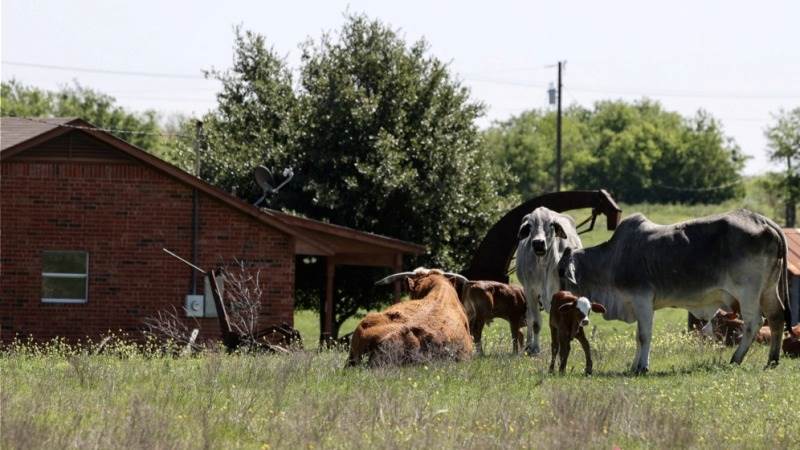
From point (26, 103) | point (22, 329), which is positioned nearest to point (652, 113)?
point (26, 103)

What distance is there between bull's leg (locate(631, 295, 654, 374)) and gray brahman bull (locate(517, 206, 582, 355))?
1.92 metres

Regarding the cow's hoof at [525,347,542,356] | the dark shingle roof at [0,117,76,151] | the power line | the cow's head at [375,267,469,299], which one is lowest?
the cow's hoof at [525,347,542,356]

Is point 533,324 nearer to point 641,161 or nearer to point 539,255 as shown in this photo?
point 539,255

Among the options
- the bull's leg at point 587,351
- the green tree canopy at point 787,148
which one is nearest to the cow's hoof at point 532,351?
the bull's leg at point 587,351

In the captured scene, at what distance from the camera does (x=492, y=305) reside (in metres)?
23.8

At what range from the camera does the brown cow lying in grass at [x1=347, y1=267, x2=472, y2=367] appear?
1955cm

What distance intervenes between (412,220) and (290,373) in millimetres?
21308

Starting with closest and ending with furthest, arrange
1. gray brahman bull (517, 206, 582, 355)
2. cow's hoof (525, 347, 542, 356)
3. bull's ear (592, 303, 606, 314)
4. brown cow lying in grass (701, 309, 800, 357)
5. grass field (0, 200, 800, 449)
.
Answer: grass field (0, 200, 800, 449)
bull's ear (592, 303, 606, 314)
gray brahman bull (517, 206, 582, 355)
cow's hoof (525, 347, 542, 356)
brown cow lying in grass (701, 309, 800, 357)

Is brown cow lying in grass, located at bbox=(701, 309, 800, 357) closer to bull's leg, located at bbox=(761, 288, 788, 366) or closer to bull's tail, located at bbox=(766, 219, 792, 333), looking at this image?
bull's tail, located at bbox=(766, 219, 792, 333)

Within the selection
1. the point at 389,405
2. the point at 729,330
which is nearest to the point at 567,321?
the point at 389,405

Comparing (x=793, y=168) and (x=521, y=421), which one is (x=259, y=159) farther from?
(x=793, y=168)

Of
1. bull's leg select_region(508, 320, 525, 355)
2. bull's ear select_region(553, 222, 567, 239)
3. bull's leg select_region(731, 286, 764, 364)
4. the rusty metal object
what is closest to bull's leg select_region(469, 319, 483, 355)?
bull's leg select_region(508, 320, 525, 355)

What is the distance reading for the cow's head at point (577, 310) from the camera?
63.8 feet

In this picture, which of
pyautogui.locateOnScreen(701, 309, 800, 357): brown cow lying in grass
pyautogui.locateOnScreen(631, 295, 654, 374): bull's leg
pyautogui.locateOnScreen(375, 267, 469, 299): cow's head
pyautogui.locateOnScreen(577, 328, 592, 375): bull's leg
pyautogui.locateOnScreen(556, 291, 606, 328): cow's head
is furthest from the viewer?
pyautogui.locateOnScreen(701, 309, 800, 357): brown cow lying in grass
